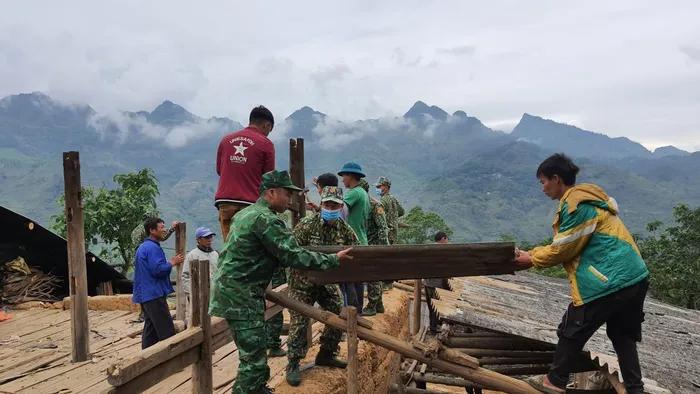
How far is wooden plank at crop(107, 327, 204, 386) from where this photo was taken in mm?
3117

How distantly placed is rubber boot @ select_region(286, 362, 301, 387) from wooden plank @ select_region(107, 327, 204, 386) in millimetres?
1457

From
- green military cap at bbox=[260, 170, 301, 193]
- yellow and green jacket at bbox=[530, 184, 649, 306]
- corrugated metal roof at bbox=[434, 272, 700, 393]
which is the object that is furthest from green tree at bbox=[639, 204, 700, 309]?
green military cap at bbox=[260, 170, 301, 193]

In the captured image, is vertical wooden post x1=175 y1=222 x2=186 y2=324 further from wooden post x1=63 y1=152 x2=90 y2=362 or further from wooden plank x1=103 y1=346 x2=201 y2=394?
wooden plank x1=103 y1=346 x2=201 y2=394

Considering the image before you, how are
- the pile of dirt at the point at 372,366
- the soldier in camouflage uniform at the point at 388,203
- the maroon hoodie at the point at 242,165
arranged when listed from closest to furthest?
1. the maroon hoodie at the point at 242,165
2. the pile of dirt at the point at 372,366
3. the soldier in camouflage uniform at the point at 388,203

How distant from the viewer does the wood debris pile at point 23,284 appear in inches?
390

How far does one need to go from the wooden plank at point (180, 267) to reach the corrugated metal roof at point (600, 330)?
369cm

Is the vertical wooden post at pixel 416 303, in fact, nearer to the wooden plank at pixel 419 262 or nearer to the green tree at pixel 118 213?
the wooden plank at pixel 419 262

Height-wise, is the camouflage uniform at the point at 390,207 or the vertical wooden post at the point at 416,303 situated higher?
the camouflage uniform at the point at 390,207

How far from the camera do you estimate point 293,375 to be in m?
5.14

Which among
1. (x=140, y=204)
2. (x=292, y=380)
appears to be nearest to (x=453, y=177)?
(x=140, y=204)

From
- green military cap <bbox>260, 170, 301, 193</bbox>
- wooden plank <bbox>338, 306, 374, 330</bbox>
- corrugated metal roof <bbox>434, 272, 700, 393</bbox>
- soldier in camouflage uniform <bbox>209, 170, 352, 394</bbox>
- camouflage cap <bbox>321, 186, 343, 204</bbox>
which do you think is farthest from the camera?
camouflage cap <bbox>321, 186, 343, 204</bbox>

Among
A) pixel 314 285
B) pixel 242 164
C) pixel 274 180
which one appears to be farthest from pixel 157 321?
pixel 274 180

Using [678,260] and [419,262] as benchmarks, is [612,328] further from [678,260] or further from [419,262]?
[678,260]

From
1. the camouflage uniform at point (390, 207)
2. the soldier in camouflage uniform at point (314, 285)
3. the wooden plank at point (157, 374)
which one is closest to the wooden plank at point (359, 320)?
the soldier in camouflage uniform at point (314, 285)
